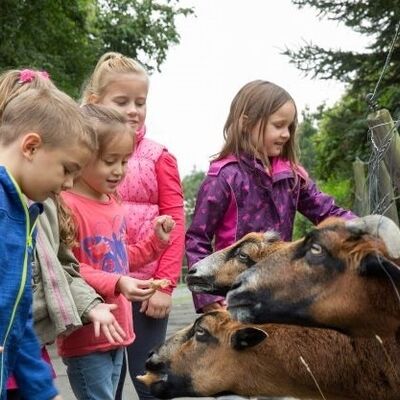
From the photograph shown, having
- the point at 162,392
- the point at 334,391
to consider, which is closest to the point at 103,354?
the point at 162,392

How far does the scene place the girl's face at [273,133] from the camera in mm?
4746

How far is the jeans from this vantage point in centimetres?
385

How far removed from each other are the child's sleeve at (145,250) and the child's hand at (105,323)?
0.72 metres

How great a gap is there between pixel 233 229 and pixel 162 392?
0.93m

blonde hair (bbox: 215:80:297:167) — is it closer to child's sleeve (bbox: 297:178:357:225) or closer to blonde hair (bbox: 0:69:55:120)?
child's sleeve (bbox: 297:178:357:225)

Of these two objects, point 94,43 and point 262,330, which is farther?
point 94,43

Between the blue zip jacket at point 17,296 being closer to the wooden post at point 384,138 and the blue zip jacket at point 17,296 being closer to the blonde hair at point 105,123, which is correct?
the blonde hair at point 105,123

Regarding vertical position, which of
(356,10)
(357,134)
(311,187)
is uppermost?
(356,10)

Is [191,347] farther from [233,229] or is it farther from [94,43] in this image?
[94,43]

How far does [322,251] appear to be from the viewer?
3486mm

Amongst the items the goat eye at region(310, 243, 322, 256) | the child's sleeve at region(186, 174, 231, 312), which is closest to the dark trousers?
the child's sleeve at region(186, 174, 231, 312)

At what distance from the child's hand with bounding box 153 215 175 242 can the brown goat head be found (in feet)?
1.05

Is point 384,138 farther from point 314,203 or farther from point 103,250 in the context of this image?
point 103,250

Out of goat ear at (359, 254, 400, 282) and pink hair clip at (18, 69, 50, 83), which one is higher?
pink hair clip at (18, 69, 50, 83)
